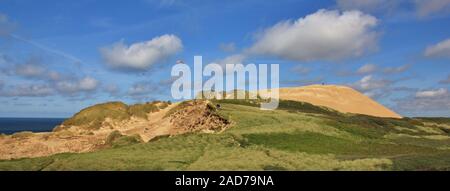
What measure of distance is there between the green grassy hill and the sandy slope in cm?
6577

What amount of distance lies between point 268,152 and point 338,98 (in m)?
99.9

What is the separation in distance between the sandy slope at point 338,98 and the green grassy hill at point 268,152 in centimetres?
6577

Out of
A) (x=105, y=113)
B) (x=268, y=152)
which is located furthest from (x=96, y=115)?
(x=268, y=152)

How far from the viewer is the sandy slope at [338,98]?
130 meters

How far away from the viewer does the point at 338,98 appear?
454 ft

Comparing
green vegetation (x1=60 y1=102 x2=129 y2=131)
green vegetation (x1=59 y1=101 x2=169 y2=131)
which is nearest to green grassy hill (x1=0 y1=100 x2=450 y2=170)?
green vegetation (x1=59 y1=101 x2=169 y2=131)

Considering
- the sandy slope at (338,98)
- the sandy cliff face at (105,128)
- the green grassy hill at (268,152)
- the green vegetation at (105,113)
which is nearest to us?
the green grassy hill at (268,152)

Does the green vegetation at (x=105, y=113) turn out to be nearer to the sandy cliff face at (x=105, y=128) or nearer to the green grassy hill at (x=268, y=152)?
the sandy cliff face at (x=105, y=128)

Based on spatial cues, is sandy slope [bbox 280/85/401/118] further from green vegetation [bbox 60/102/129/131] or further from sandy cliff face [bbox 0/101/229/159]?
green vegetation [bbox 60/102/129/131]

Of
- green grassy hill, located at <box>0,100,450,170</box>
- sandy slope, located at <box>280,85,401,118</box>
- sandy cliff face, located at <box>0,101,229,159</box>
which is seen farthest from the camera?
sandy slope, located at <box>280,85,401,118</box>

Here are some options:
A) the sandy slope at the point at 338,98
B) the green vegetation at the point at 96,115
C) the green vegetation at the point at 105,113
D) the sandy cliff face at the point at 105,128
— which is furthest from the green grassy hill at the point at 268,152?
the sandy slope at the point at 338,98

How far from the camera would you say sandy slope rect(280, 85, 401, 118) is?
129875 mm
